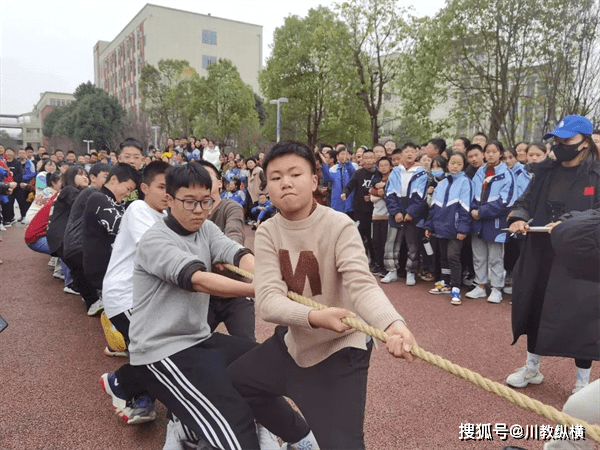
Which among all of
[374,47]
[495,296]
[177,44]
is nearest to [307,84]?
[374,47]

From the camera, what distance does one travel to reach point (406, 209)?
693 cm

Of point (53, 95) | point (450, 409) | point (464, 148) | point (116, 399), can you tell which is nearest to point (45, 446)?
point (116, 399)

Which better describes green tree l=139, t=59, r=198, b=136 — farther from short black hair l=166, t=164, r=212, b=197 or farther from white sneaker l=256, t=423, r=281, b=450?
white sneaker l=256, t=423, r=281, b=450

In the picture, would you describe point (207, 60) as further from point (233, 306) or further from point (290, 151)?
point (290, 151)

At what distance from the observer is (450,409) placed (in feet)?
10.9

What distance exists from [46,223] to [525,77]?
15.1 meters

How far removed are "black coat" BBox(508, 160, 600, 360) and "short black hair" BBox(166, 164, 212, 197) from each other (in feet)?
7.56

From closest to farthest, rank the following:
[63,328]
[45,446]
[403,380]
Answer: [45,446]
[403,380]
[63,328]

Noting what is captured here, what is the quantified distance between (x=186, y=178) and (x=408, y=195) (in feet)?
16.5

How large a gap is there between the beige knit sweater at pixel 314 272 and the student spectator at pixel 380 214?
18.1 ft

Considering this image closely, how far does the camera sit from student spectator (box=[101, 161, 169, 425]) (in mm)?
3059

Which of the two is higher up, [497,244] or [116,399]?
[497,244]

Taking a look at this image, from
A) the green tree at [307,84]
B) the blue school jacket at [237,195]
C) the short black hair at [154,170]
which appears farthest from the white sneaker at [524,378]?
the green tree at [307,84]

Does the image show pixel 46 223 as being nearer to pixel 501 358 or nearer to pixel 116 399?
pixel 116 399
